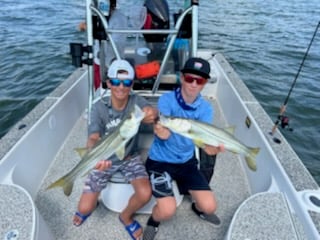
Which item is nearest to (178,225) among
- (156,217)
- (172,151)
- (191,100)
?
(156,217)

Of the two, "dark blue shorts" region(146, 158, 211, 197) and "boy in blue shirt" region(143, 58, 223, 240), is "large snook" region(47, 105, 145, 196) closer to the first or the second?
"boy in blue shirt" region(143, 58, 223, 240)

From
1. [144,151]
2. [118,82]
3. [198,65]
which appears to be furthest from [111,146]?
[144,151]

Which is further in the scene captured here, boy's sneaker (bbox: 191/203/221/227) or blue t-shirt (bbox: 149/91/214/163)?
boy's sneaker (bbox: 191/203/221/227)

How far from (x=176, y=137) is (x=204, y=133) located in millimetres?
559

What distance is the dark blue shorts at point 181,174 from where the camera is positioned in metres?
2.53

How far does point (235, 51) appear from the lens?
9.30m

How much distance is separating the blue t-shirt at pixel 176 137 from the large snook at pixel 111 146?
509 mm

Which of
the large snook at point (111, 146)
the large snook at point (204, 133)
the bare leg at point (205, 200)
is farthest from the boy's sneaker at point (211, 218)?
the large snook at point (111, 146)

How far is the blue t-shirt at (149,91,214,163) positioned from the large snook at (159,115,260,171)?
409 mm

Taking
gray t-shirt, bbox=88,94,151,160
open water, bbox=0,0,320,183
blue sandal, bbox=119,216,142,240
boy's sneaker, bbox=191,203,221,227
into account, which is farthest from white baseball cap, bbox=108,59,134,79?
open water, bbox=0,0,320,183

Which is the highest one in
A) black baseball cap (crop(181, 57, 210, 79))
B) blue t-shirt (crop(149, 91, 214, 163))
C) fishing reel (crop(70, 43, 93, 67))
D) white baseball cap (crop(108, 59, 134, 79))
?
black baseball cap (crop(181, 57, 210, 79))

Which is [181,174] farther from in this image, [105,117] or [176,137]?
[105,117]

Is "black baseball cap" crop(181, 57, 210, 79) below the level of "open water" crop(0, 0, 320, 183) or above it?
above

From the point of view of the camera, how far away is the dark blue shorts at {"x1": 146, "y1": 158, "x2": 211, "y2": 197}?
2.53m
